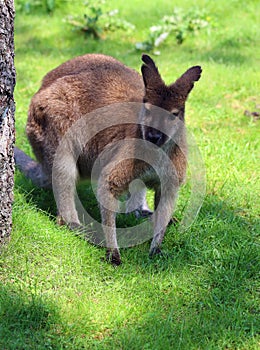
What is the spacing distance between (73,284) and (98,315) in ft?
1.17

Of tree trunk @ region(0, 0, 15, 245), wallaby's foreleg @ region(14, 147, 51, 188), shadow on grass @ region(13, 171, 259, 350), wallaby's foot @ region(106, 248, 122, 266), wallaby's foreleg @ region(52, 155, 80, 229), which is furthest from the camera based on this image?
wallaby's foreleg @ region(14, 147, 51, 188)

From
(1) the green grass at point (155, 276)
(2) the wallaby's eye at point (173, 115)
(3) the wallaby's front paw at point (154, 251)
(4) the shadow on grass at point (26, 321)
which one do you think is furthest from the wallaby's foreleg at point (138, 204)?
(4) the shadow on grass at point (26, 321)

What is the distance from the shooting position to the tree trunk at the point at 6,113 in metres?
3.74

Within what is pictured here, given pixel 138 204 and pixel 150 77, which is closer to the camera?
pixel 150 77

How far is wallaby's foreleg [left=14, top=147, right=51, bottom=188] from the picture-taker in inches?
204

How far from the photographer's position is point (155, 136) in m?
4.11

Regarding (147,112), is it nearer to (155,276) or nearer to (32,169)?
(155,276)

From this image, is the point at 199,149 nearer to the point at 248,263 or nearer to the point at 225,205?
the point at 225,205

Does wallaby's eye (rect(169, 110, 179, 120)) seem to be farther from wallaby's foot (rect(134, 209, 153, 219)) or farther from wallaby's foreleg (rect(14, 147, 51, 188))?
wallaby's foreleg (rect(14, 147, 51, 188))

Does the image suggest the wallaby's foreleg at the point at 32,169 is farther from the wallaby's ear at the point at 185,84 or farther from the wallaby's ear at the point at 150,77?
the wallaby's ear at the point at 185,84

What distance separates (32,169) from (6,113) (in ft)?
4.75

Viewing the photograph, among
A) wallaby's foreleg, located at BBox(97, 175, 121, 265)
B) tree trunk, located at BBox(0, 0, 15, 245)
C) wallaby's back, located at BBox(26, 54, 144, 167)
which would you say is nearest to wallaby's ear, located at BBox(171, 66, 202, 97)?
wallaby's back, located at BBox(26, 54, 144, 167)

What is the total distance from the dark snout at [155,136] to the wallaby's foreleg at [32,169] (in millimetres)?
1177

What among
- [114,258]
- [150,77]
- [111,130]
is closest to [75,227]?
[114,258]
